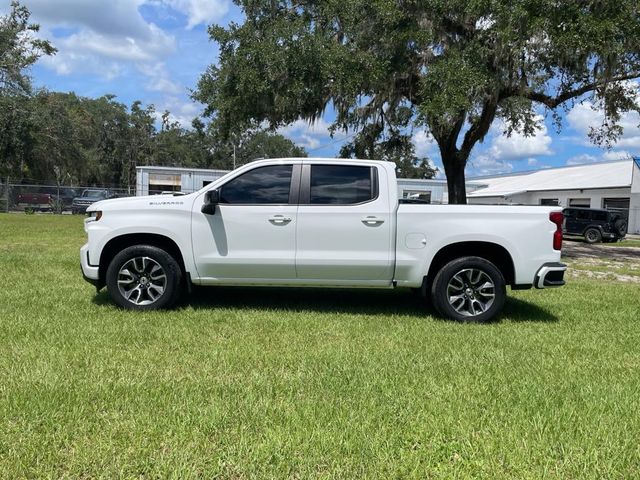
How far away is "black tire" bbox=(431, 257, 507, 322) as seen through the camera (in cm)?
627

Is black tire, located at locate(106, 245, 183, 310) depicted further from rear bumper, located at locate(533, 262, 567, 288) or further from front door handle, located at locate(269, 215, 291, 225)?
rear bumper, located at locate(533, 262, 567, 288)

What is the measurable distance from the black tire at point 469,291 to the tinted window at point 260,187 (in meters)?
2.06

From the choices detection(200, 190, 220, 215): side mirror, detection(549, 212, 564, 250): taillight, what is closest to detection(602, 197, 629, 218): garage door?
detection(549, 212, 564, 250): taillight

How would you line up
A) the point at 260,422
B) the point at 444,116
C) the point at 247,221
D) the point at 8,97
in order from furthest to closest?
the point at 8,97
the point at 444,116
the point at 247,221
the point at 260,422

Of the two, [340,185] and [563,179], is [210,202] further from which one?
[563,179]

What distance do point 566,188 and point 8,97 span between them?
37.7m

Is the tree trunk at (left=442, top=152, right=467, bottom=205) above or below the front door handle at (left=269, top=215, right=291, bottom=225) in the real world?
above

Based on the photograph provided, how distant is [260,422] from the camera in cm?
342

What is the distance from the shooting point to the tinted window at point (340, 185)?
6363 mm

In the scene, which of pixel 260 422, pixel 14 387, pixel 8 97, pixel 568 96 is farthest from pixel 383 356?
pixel 8 97

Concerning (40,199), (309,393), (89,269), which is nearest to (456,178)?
(89,269)

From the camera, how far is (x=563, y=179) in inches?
1725

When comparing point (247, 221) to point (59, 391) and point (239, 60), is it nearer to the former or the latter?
point (59, 391)

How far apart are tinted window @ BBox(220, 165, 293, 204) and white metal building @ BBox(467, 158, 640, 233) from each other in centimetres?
3281
